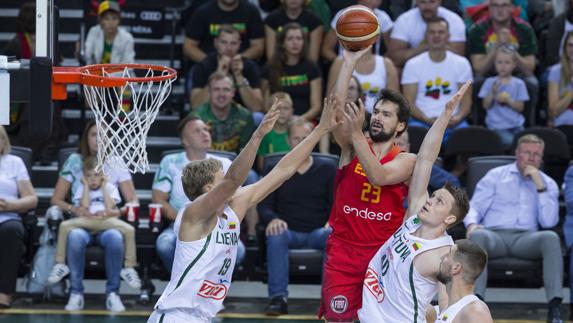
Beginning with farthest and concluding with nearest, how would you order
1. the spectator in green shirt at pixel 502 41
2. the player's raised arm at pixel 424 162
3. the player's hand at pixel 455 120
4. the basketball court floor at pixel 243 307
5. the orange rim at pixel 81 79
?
the spectator in green shirt at pixel 502 41, the player's hand at pixel 455 120, the basketball court floor at pixel 243 307, the player's raised arm at pixel 424 162, the orange rim at pixel 81 79

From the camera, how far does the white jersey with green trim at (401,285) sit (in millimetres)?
6352

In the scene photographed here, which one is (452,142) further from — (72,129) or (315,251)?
(72,129)

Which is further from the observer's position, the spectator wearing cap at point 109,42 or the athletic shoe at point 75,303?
the spectator wearing cap at point 109,42

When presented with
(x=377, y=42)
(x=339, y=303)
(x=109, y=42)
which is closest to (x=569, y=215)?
(x=377, y=42)

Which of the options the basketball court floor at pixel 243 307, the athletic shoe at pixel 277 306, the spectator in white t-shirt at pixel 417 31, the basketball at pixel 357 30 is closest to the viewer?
the basketball at pixel 357 30

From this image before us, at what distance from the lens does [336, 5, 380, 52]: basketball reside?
6832mm

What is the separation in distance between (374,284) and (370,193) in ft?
2.15

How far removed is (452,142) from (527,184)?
39.9 inches

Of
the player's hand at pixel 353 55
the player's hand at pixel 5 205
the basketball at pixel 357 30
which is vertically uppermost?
the basketball at pixel 357 30

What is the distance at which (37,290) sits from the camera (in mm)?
9586

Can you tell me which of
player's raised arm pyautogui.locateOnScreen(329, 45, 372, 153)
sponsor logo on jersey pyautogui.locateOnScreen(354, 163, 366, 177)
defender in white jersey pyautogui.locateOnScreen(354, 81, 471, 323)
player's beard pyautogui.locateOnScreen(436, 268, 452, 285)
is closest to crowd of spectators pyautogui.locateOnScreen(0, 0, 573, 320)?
sponsor logo on jersey pyautogui.locateOnScreen(354, 163, 366, 177)

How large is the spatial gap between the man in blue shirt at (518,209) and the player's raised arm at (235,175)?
12.2ft

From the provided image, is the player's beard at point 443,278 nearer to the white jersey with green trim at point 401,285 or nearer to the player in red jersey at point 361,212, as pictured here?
the white jersey with green trim at point 401,285

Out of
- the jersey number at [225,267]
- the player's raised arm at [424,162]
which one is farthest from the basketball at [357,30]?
the jersey number at [225,267]
